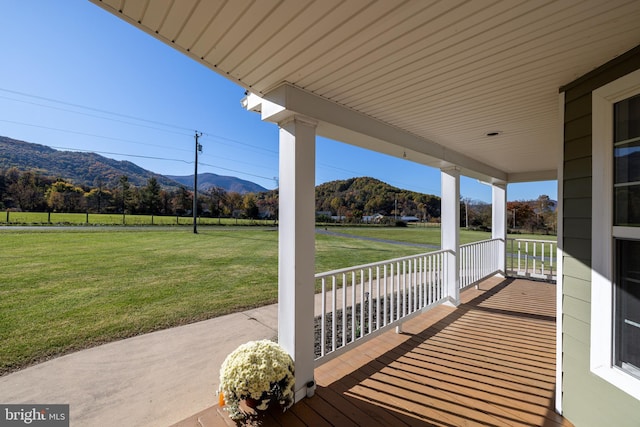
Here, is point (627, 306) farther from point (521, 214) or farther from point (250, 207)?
point (250, 207)

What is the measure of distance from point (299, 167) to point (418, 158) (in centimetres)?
224

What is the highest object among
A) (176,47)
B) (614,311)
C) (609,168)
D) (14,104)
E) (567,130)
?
(14,104)

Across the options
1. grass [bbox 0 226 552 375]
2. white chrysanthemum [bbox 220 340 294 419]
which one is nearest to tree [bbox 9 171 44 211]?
grass [bbox 0 226 552 375]

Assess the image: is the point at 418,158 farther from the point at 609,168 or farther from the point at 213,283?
the point at 213,283

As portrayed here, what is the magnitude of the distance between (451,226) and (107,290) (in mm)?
7407

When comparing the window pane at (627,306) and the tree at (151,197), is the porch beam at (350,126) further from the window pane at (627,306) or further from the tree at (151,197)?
the tree at (151,197)

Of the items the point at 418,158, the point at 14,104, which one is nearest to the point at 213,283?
the point at 418,158

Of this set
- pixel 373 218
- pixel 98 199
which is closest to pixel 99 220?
pixel 98 199

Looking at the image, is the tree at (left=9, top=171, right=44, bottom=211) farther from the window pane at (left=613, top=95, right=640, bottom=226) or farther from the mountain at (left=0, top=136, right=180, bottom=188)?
the window pane at (left=613, top=95, right=640, bottom=226)

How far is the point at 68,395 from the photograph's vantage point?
2.17m

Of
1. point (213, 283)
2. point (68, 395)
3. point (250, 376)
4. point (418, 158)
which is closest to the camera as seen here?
point (250, 376)

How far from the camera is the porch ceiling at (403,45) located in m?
1.14

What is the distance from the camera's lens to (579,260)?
1701 millimetres

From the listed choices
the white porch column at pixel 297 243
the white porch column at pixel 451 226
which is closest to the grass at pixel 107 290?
the white porch column at pixel 297 243
